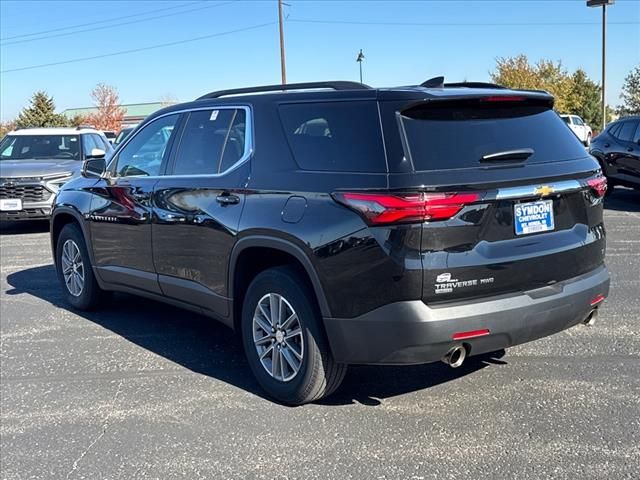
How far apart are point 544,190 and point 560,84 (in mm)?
51159

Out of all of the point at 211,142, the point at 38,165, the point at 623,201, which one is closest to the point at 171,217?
the point at 211,142

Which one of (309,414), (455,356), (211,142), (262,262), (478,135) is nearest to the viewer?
(455,356)

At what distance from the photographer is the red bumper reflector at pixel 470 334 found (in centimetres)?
341

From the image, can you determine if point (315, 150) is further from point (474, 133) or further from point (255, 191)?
point (474, 133)

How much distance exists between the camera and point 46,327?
5.90 meters

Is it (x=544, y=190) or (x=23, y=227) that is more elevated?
(x=544, y=190)

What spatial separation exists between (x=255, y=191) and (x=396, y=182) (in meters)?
1.06

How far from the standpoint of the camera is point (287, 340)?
403 centimetres

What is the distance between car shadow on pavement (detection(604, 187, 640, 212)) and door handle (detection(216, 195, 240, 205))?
32.6ft

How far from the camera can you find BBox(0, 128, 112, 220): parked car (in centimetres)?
1100

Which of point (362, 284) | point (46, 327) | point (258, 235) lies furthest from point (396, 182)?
point (46, 327)

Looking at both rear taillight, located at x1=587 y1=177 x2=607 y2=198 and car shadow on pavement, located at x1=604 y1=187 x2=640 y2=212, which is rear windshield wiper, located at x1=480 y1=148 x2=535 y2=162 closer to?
rear taillight, located at x1=587 y1=177 x2=607 y2=198

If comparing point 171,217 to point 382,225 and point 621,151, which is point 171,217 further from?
point 621,151

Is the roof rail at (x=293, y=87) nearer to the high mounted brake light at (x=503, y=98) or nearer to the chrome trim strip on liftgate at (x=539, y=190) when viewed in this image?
the high mounted brake light at (x=503, y=98)
